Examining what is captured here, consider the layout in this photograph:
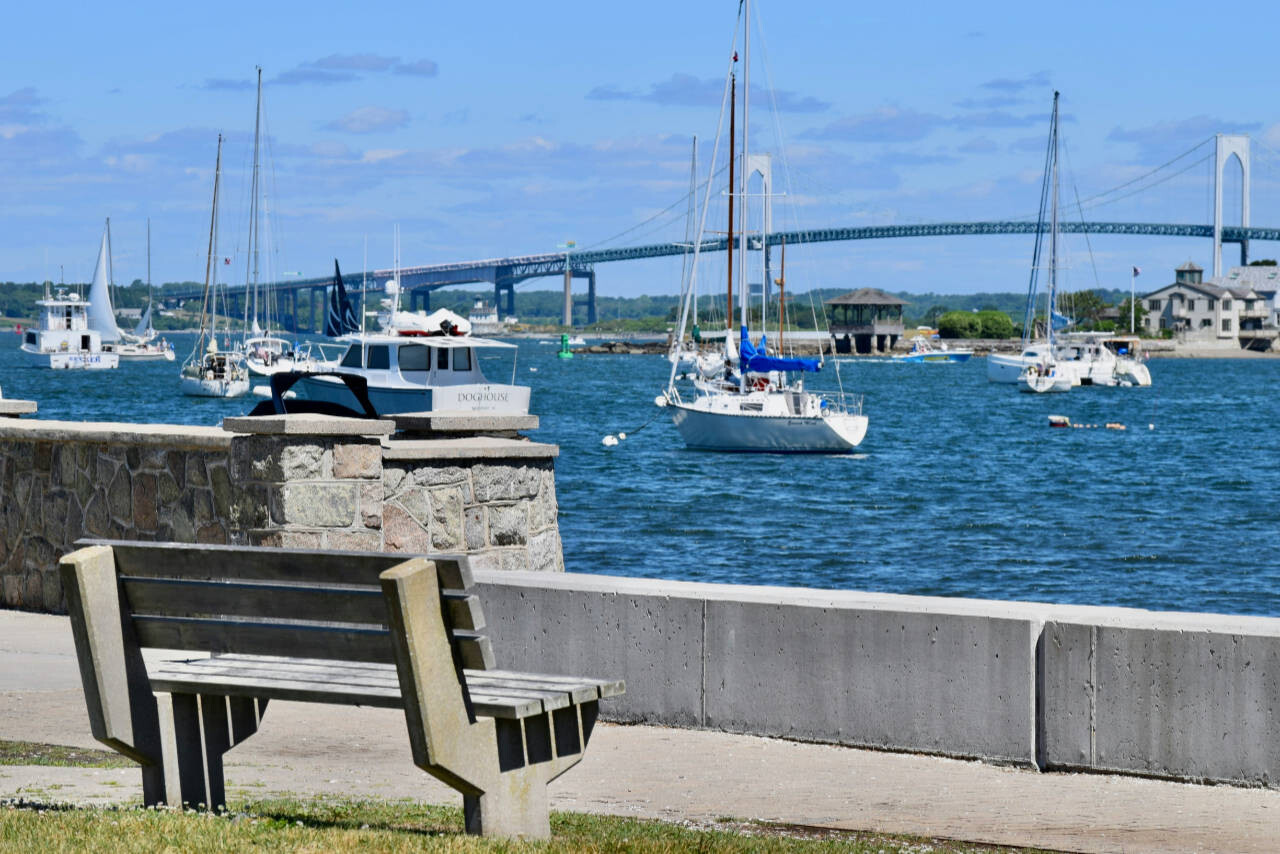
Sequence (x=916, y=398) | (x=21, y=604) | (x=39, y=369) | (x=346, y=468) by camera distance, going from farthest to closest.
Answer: (x=39, y=369) < (x=916, y=398) < (x=21, y=604) < (x=346, y=468)

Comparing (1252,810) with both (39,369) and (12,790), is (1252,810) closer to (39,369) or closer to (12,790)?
(12,790)

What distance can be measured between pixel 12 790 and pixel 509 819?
1850 millimetres

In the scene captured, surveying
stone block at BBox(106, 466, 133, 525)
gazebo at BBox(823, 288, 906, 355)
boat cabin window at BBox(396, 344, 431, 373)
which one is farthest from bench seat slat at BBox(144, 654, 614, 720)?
gazebo at BBox(823, 288, 906, 355)

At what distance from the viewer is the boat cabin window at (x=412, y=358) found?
4550 cm

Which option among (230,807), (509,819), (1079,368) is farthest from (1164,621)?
(1079,368)

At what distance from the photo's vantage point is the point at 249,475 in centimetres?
816

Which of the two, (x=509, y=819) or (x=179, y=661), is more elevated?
(x=179, y=661)

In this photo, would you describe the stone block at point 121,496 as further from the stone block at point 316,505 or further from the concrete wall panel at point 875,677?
the concrete wall panel at point 875,677

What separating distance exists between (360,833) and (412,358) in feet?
135

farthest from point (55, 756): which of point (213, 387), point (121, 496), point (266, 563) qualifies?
point (213, 387)

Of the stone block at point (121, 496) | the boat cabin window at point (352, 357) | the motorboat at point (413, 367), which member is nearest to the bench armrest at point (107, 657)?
the stone block at point (121, 496)

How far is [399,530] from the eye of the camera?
8438mm

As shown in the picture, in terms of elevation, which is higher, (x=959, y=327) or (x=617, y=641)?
(x=617, y=641)

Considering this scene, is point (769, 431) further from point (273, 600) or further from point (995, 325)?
point (995, 325)
